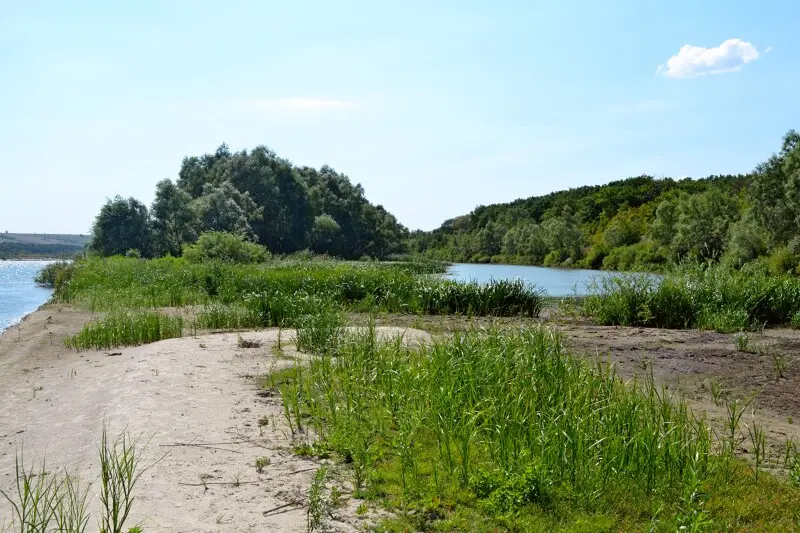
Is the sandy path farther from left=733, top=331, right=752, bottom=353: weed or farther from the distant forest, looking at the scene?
the distant forest

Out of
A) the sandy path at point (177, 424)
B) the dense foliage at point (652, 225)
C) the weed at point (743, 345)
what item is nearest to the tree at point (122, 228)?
the dense foliage at point (652, 225)

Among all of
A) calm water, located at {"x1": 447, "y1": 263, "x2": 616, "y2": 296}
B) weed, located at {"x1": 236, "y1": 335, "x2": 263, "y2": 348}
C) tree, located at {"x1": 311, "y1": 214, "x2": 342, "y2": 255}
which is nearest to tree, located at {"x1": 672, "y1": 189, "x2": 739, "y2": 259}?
calm water, located at {"x1": 447, "y1": 263, "x2": 616, "y2": 296}

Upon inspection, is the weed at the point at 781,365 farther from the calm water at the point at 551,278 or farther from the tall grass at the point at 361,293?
the tall grass at the point at 361,293

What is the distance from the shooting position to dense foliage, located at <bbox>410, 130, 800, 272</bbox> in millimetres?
47594

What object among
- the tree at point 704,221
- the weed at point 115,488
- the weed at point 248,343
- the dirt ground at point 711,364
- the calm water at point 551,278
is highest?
the tree at point 704,221

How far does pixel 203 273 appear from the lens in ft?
90.5

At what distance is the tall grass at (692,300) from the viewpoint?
19.3 meters

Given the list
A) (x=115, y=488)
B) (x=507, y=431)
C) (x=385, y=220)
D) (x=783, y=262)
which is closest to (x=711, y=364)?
(x=507, y=431)

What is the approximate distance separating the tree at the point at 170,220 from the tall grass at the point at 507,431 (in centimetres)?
5368

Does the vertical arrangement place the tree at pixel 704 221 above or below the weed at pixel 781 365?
above

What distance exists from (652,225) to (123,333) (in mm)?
71953

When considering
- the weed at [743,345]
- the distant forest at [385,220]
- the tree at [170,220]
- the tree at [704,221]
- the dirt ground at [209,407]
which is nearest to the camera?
the dirt ground at [209,407]

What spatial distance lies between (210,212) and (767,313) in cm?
4802

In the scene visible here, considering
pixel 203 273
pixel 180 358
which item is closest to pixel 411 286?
pixel 203 273
